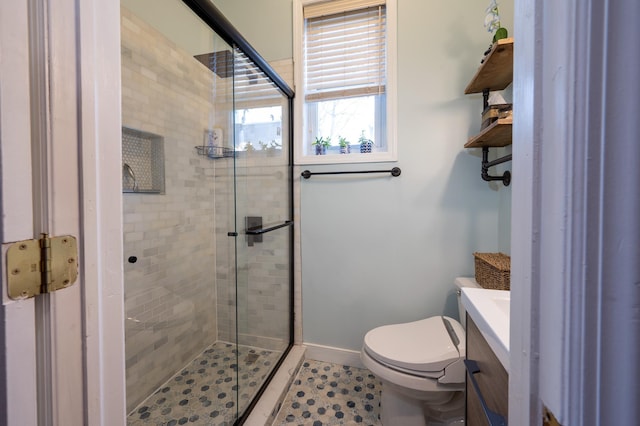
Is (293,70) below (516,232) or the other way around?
the other way around

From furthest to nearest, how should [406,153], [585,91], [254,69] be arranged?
[406,153] < [254,69] < [585,91]

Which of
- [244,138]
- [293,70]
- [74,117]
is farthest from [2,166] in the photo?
[293,70]

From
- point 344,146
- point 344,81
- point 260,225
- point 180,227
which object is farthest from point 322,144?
point 180,227

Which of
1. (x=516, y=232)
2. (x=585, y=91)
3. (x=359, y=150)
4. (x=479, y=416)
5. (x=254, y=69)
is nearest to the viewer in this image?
(x=585, y=91)

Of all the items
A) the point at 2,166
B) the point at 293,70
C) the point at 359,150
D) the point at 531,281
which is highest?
the point at 293,70

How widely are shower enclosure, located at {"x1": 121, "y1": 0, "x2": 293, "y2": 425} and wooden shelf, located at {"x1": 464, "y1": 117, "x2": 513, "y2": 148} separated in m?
1.11

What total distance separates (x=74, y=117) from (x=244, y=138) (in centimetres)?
114

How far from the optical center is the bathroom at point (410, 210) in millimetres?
1470

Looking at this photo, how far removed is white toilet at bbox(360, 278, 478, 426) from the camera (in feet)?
3.43

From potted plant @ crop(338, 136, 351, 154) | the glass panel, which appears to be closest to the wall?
the glass panel

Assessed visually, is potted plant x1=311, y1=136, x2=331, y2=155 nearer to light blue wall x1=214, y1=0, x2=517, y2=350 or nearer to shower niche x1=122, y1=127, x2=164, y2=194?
light blue wall x1=214, y1=0, x2=517, y2=350

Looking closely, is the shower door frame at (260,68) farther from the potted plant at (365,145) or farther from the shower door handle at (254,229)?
the potted plant at (365,145)

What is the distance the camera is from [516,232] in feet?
1.10

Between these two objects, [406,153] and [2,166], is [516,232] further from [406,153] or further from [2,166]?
[406,153]
